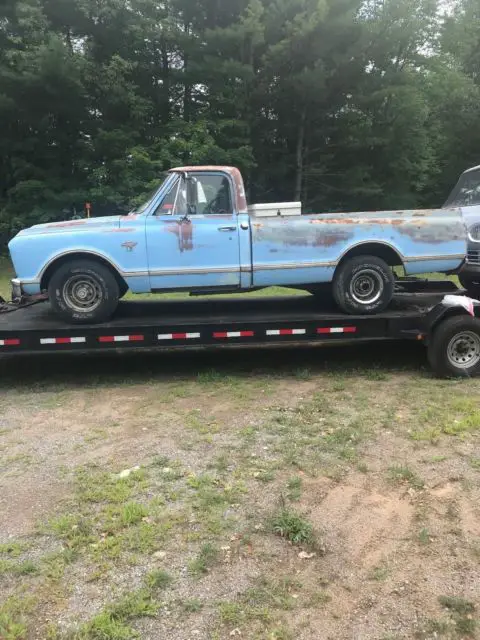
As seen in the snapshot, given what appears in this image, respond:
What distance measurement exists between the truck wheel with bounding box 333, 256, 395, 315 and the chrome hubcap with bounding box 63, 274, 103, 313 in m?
2.75

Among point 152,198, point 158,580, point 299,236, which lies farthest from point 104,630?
point 152,198

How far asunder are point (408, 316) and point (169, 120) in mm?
17461

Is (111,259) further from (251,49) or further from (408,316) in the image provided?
(251,49)

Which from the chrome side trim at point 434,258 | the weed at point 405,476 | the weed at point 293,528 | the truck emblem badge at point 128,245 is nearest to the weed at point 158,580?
the weed at point 293,528

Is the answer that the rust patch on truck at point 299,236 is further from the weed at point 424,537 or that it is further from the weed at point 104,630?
the weed at point 104,630

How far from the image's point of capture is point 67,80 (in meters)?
18.4

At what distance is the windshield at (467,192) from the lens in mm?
9133

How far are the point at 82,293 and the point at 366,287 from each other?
3.28m

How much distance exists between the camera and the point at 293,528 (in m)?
3.44

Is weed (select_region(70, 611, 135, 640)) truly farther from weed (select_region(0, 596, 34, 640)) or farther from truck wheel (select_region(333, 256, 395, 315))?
truck wheel (select_region(333, 256, 395, 315))

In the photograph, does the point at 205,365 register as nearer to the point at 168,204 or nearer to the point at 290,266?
the point at 290,266

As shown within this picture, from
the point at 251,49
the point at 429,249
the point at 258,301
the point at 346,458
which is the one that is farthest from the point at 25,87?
the point at 346,458

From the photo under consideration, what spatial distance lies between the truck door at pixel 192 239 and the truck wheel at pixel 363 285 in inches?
48.6

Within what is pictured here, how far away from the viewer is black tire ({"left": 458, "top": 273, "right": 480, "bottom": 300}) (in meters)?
8.56
